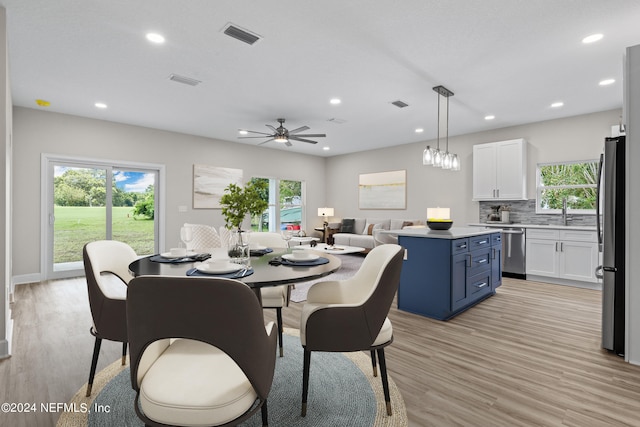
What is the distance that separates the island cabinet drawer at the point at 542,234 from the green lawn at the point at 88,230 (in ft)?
21.8

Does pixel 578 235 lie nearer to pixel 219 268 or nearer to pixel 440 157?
pixel 440 157

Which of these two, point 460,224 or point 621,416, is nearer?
point 621,416

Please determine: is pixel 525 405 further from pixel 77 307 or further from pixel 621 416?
pixel 77 307

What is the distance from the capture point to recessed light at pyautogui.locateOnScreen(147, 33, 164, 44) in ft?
9.37

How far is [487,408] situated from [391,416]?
22.3 inches

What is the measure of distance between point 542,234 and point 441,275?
9.52ft

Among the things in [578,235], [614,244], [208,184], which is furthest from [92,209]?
[578,235]

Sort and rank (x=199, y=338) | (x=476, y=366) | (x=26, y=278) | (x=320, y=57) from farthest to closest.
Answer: (x=26, y=278)
(x=320, y=57)
(x=476, y=366)
(x=199, y=338)

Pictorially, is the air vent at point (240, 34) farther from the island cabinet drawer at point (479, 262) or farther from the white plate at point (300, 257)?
the island cabinet drawer at point (479, 262)

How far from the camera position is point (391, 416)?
1.72 metres

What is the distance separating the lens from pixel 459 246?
3.34 meters

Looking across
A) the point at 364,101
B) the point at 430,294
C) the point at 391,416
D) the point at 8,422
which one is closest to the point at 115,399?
the point at 8,422

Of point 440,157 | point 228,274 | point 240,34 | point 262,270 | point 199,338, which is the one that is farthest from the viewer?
point 440,157

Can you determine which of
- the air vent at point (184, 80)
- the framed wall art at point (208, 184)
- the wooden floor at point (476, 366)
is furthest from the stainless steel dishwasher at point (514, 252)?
the framed wall art at point (208, 184)
